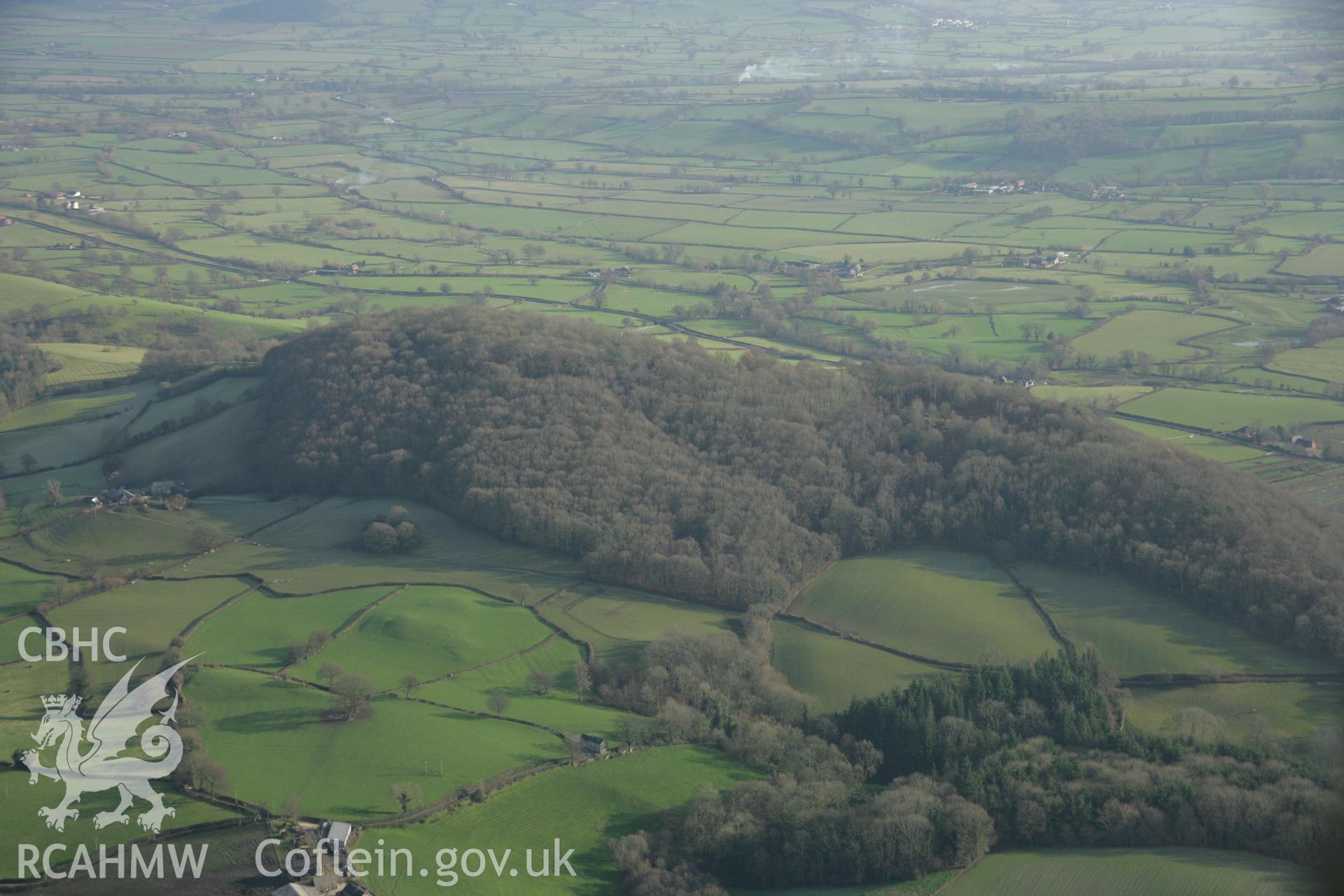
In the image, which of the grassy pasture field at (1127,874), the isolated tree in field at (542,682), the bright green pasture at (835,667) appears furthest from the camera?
the isolated tree in field at (542,682)

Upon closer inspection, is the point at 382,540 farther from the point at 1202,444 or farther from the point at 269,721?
the point at 1202,444

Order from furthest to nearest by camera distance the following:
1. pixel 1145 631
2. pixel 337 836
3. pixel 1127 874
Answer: pixel 1145 631, pixel 337 836, pixel 1127 874

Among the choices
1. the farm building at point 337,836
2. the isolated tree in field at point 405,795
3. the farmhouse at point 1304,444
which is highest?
the farmhouse at point 1304,444

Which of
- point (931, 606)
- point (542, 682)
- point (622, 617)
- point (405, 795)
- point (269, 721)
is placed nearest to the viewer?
point (405, 795)

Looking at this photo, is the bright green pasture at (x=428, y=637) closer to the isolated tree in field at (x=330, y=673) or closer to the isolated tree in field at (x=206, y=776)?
the isolated tree in field at (x=330, y=673)

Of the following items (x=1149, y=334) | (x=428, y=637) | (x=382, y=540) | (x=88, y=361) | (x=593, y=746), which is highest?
(x=1149, y=334)

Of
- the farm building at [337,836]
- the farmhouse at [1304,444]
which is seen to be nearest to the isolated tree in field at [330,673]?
the farm building at [337,836]

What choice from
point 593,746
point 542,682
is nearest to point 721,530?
point 542,682

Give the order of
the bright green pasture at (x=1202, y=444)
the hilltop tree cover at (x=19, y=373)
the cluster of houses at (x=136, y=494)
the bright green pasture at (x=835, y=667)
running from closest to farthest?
the bright green pasture at (x=835, y=667) < the cluster of houses at (x=136, y=494) < the bright green pasture at (x=1202, y=444) < the hilltop tree cover at (x=19, y=373)
